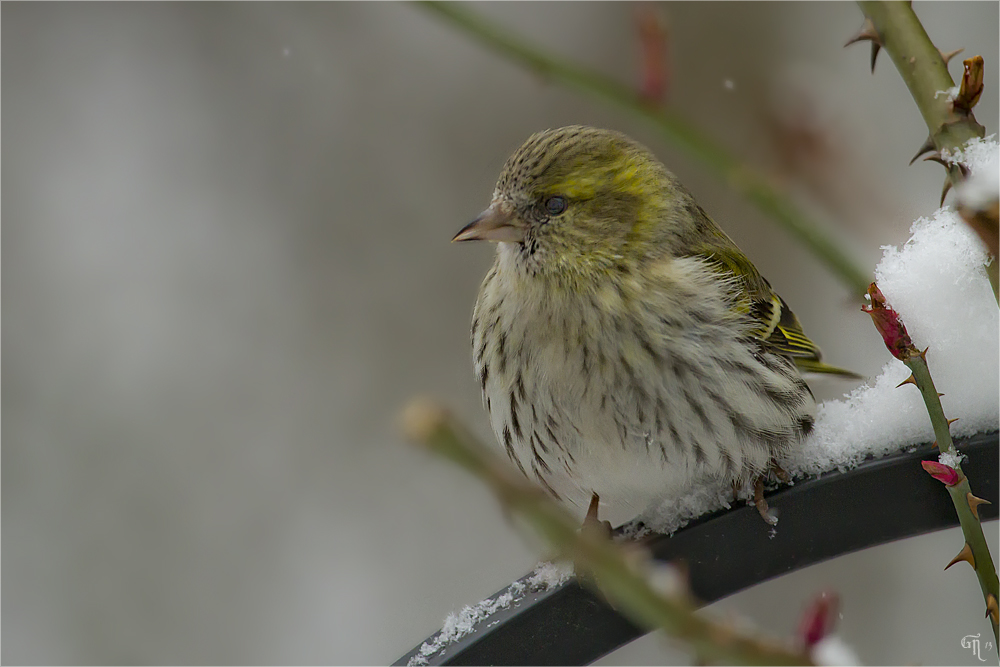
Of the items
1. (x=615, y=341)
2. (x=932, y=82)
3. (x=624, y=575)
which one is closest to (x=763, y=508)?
(x=615, y=341)

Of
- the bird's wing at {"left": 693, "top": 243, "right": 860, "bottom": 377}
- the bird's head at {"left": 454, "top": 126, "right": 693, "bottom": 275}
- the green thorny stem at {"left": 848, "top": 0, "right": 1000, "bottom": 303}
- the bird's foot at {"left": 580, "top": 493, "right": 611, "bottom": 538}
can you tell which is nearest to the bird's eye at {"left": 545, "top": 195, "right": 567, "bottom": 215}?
the bird's head at {"left": 454, "top": 126, "right": 693, "bottom": 275}

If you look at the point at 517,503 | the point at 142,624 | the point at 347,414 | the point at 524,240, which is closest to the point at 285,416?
the point at 347,414

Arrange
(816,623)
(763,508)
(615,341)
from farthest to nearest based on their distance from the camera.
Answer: (615,341)
(763,508)
(816,623)

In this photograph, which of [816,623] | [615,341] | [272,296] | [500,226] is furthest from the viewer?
[272,296]

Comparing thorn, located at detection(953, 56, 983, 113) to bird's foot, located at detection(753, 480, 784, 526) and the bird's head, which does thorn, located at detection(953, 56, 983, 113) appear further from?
the bird's head

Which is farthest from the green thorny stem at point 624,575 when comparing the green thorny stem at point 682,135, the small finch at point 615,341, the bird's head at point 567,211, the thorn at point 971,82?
the bird's head at point 567,211

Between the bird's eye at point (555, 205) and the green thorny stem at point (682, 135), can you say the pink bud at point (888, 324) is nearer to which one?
the green thorny stem at point (682, 135)

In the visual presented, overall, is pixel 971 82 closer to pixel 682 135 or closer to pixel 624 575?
pixel 682 135

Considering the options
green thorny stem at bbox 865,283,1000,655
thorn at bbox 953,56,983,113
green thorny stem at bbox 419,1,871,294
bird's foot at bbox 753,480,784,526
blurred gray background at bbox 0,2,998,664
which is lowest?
green thorny stem at bbox 865,283,1000,655
